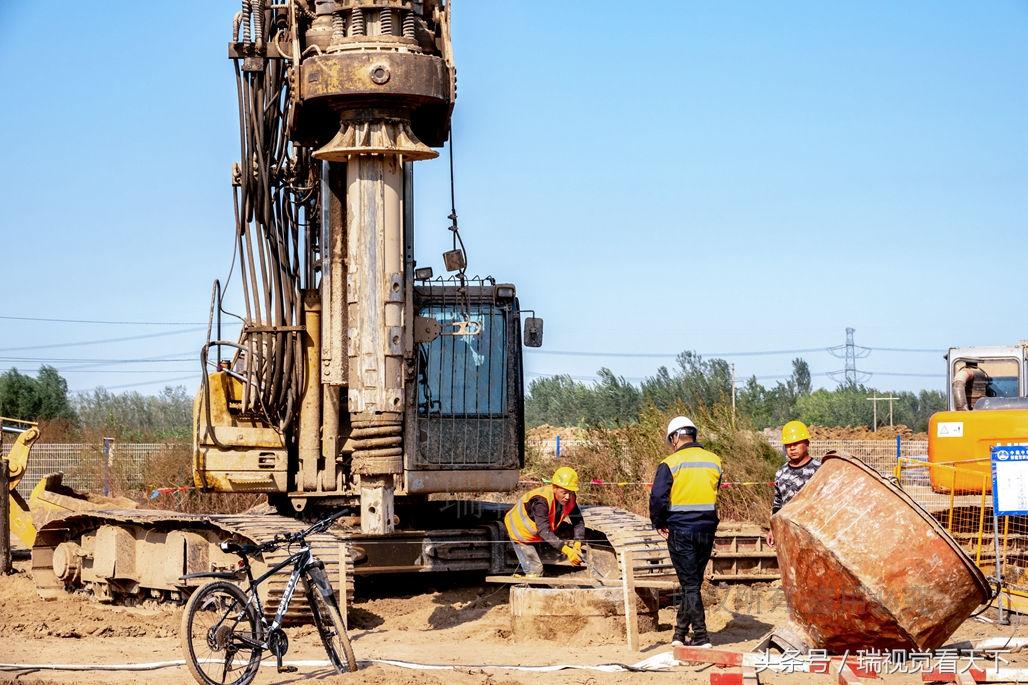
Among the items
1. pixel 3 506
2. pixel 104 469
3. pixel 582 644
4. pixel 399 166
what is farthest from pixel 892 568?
pixel 104 469

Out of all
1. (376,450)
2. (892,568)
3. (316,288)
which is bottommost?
(892,568)

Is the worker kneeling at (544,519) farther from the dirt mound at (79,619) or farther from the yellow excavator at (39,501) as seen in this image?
the yellow excavator at (39,501)

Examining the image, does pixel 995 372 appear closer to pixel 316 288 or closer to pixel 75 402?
pixel 316 288

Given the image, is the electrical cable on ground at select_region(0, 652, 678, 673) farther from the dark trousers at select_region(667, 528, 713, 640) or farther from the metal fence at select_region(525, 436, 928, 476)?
the metal fence at select_region(525, 436, 928, 476)

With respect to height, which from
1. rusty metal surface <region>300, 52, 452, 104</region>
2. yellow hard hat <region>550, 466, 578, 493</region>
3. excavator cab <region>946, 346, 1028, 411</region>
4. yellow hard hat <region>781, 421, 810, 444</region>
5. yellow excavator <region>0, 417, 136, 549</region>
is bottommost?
yellow excavator <region>0, 417, 136, 549</region>

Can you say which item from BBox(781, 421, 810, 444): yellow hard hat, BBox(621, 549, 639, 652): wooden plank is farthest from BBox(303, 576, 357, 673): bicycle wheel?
BBox(781, 421, 810, 444): yellow hard hat

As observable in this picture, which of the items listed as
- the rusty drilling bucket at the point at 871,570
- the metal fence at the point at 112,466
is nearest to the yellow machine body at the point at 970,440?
Result: the rusty drilling bucket at the point at 871,570

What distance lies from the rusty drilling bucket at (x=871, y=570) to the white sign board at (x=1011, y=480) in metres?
3.26

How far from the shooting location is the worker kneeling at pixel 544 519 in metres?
11.4

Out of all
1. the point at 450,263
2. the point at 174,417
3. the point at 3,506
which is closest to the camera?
the point at 450,263

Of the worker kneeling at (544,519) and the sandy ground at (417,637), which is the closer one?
the sandy ground at (417,637)

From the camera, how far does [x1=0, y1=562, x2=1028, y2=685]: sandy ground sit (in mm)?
9250

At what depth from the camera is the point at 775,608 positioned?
13.0 metres

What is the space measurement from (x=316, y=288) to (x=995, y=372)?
10.1 meters
